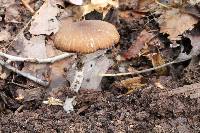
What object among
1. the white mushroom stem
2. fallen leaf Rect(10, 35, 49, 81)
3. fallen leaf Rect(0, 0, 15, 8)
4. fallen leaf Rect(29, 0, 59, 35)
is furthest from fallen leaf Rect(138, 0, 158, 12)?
fallen leaf Rect(0, 0, 15, 8)

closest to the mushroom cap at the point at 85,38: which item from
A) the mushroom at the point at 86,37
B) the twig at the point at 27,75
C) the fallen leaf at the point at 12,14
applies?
the mushroom at the point at 86,37

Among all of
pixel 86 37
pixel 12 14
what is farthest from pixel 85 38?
pixel 12 14

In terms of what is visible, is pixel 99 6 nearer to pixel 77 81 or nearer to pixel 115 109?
pixel 77 81

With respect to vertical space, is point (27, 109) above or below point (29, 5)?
below

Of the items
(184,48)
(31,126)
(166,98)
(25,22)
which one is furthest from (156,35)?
(31,126)

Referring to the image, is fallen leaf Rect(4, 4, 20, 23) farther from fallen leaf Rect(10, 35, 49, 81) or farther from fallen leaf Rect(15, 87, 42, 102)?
fallen leaf Rect(15, 87, 42, 102)

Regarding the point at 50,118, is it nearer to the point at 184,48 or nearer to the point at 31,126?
the point at 31,126
